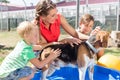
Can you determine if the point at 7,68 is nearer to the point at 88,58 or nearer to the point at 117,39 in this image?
the point at 88,58

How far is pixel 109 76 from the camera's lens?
4574 millimetres

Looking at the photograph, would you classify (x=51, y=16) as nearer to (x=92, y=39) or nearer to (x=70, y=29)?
(x=70, y=29)

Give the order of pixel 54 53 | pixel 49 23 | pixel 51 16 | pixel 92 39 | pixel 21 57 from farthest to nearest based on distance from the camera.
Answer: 1. pixel 49 23
2. pixel 92 39
3. pixel 51 16
4. pixel 54 53
5. pixel 21 57

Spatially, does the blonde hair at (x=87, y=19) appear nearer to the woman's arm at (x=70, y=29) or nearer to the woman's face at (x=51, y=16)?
the woman's arm at (x=70, y=29)

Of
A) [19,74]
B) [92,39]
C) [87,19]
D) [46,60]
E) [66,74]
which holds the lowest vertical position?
[66,74]

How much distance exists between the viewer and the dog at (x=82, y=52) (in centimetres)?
421

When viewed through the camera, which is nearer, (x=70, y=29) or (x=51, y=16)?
(x=51, y=16)

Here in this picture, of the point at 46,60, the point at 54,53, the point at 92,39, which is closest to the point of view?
the point at 46,60

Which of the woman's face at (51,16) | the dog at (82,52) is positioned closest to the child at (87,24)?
the dog at (82,52)

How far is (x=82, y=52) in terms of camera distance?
4301 millimetres

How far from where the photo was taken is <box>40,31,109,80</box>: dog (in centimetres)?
421

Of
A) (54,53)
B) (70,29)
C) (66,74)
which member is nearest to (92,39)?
(70,29)

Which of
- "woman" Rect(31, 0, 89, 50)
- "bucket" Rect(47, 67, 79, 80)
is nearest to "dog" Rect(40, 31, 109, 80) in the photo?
"woman" Rect(31, 0, 89, 50)

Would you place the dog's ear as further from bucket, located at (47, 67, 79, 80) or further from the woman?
bucket, located at (47, 67, 79, 80)
